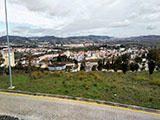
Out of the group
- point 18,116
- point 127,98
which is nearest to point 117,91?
point 127,98

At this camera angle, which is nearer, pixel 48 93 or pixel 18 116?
pixel 18 116

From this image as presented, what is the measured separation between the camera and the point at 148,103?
4039mm

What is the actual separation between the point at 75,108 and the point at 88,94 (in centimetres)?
128

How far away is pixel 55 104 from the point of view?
3998mm

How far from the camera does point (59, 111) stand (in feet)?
11.7

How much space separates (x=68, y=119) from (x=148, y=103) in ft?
10.1

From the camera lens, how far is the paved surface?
3270mm

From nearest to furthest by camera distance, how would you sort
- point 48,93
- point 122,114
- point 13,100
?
point 122,114 → point 13,100 → point 48,93

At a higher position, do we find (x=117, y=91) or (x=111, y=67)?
(x=117, y=91)

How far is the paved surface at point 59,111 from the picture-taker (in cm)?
327

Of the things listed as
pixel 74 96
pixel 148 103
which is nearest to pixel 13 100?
pixel 74 96

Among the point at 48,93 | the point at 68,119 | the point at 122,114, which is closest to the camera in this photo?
A: the point at 68,119

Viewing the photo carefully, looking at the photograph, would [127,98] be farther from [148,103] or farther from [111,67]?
[111,67]

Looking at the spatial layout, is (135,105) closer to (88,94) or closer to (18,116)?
(88,94)
